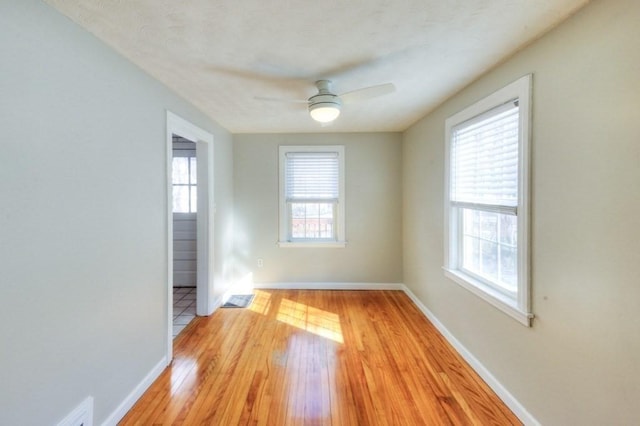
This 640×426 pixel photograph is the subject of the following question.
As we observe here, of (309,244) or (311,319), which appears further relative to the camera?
(309,244)

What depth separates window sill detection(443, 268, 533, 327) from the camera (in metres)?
1.79

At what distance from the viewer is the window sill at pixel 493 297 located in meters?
1.79

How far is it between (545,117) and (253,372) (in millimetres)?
2691

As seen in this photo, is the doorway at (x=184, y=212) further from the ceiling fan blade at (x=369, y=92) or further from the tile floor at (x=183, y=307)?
the ceiling fan blade at (x=369, y=92)

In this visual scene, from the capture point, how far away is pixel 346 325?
3182 millimetres

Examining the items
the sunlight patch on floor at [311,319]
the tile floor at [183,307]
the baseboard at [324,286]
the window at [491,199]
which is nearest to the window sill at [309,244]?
the baseboard at [324,286]

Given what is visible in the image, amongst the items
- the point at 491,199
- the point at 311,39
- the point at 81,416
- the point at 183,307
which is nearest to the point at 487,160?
the point at 491,199

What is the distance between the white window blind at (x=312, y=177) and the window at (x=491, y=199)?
182 cm

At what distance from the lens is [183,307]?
3.76 meters

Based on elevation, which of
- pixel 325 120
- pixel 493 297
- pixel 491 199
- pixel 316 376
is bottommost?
pixel 316 376

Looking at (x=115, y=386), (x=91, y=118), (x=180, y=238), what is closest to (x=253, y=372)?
(x=115, y=386)

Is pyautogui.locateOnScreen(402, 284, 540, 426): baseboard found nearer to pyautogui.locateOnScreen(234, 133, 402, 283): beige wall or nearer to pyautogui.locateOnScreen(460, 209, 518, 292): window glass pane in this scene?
pyautogui.locateOnScreen(460, 209, 518, 292): window glass pane

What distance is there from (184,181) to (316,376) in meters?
3.63

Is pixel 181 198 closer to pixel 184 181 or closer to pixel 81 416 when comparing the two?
pixel 184 181
